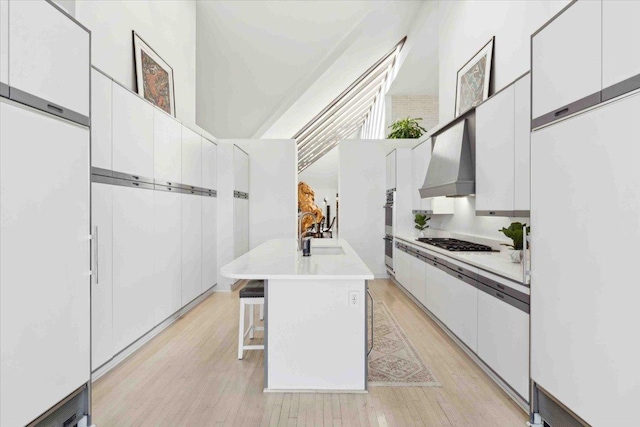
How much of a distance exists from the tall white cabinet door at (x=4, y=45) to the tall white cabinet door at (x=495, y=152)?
2904 mm

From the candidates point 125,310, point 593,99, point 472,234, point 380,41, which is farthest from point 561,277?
point 380,41

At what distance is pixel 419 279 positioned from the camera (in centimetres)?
439

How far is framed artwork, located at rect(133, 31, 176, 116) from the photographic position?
A: 3695mm

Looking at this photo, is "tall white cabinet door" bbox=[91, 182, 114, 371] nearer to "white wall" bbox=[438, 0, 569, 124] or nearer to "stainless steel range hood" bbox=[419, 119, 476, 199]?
"stainless steel range hood" bbox=[419, 119, 476, 199]

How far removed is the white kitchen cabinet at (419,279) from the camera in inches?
164

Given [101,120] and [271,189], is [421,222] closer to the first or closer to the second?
[271,189]

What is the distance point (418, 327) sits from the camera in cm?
389

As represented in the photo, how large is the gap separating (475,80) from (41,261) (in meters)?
4.16

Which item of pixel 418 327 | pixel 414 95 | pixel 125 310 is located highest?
pixel 414 95

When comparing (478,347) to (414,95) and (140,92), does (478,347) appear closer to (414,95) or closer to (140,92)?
(140,92)

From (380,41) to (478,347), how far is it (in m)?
6.00

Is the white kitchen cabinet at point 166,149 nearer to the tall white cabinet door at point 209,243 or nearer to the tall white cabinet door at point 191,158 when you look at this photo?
the tall white cabinet door at point 191,158

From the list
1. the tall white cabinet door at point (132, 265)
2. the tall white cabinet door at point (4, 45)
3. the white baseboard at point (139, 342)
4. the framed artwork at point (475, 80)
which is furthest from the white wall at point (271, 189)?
the tall white cabinet door at point (4, 45)

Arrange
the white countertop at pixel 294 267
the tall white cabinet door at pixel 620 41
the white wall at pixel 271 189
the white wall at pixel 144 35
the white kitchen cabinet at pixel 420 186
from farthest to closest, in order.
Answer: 1. the white wall at pixel 271 189
2. the white kitchen cabinet at pixel 420 186
3. the white wall at pixel 144 35
4. the white countertop at pixel 294 267
5. the tall white cabinet door at pixel 620 41
